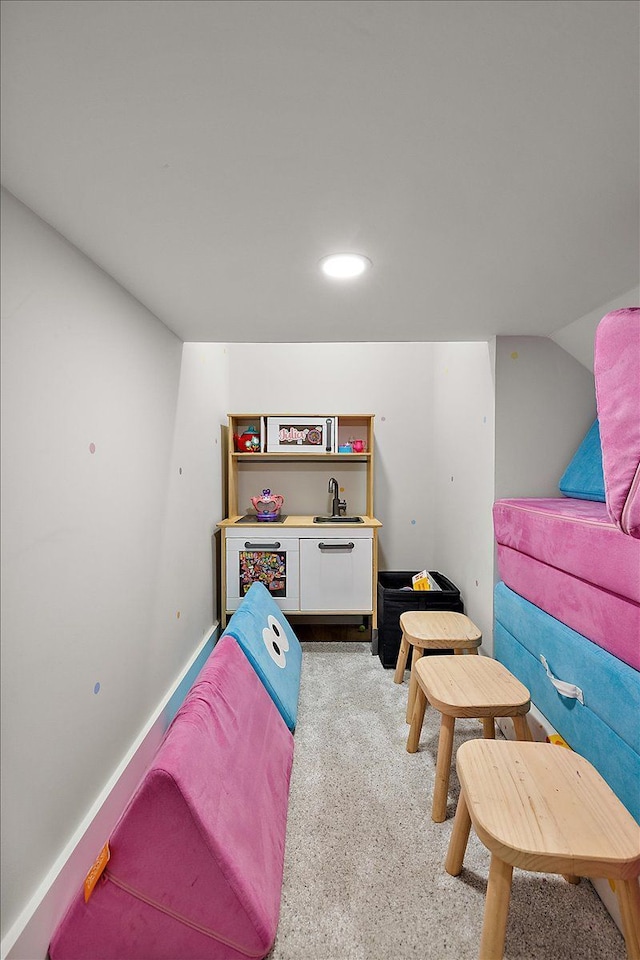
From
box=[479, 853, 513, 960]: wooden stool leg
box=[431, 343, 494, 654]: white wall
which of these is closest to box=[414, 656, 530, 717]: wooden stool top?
box=[479, 853, 513, 960]: wooden stool leg

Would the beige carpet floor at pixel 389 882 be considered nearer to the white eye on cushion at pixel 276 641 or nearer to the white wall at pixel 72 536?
the white eye on cushion at pixel 276 641

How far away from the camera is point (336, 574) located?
10.7ft

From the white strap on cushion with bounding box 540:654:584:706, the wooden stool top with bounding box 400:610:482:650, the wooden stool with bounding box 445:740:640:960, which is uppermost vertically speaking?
the white strap on cushion with bounding box 540:654:584:706

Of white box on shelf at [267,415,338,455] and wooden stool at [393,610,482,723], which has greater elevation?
white box on shelf at [267,415,338,455]

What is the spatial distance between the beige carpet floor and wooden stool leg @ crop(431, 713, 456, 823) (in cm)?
4

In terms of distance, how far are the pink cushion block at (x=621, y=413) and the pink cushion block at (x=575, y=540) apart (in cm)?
31

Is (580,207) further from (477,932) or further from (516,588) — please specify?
(477,932)

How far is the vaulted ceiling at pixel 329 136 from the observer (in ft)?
2.37

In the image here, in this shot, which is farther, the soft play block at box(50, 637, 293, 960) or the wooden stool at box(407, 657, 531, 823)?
the wooden stool at box(407, 657, 531, 823)

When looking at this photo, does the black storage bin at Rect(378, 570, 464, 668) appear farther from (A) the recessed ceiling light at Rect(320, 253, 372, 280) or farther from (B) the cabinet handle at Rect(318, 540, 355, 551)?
(A) the recessed ceiling light at Rect(320, 253, 372, 280)

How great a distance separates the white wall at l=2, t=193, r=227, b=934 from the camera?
1.17 m

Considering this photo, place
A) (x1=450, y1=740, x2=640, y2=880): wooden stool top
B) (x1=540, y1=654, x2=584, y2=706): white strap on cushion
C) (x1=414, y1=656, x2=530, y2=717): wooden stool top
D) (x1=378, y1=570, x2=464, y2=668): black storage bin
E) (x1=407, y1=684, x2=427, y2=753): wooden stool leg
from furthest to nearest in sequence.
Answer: (x1=378, y1=570, x2=464, y2=668): black storage bin
(x1=407, y1=684, x2=427, y2=753): wooden stool leg
(x1=414, y1=656, x2=530, y2=717): wooden stool top
(x1=540, y1=654, x2=584, y2=706): white strap on cushion
(x1=450, y1=740, x2=640, y2=880): wooden stool top

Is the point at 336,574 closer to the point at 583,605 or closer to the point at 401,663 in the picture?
the point at 401,663

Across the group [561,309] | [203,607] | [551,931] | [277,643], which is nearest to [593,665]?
[551,931]
